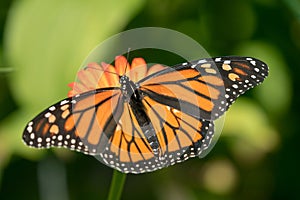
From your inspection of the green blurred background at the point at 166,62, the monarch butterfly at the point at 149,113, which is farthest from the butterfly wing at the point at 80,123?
the green blurred background at the point at 166,62

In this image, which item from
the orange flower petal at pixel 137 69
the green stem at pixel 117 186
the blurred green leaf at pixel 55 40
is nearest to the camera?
the green stem at pixel 117 186

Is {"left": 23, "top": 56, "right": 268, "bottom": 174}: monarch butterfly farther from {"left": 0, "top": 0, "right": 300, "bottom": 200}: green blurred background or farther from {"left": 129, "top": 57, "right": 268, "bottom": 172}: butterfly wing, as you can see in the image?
{"left": 0, "top": 0, "right": 300, "bottom": 200}: green blurred background

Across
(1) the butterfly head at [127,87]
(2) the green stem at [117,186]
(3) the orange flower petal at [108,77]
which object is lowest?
(2) the green stem at [117,186]

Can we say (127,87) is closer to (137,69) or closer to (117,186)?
(137,69)

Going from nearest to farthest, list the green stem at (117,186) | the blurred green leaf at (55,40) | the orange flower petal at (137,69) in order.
Answer: the green stem at (117,186) < the orange flower petal at (137,69) < the blurred green leaf at (55,40)

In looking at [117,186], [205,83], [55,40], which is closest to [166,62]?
[55,40]

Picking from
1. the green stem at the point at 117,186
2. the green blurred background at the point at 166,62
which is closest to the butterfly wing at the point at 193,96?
the green stem at the point at 117,186

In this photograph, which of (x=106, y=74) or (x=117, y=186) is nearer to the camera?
(x=117, y=186)

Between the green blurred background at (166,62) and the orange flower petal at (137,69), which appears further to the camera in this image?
the green blurred background at (166,62)

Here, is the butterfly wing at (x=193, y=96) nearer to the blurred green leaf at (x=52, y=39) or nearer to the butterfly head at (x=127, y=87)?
the butterfly head at (x=127, y=87)

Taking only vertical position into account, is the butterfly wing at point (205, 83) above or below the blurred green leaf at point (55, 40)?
below
